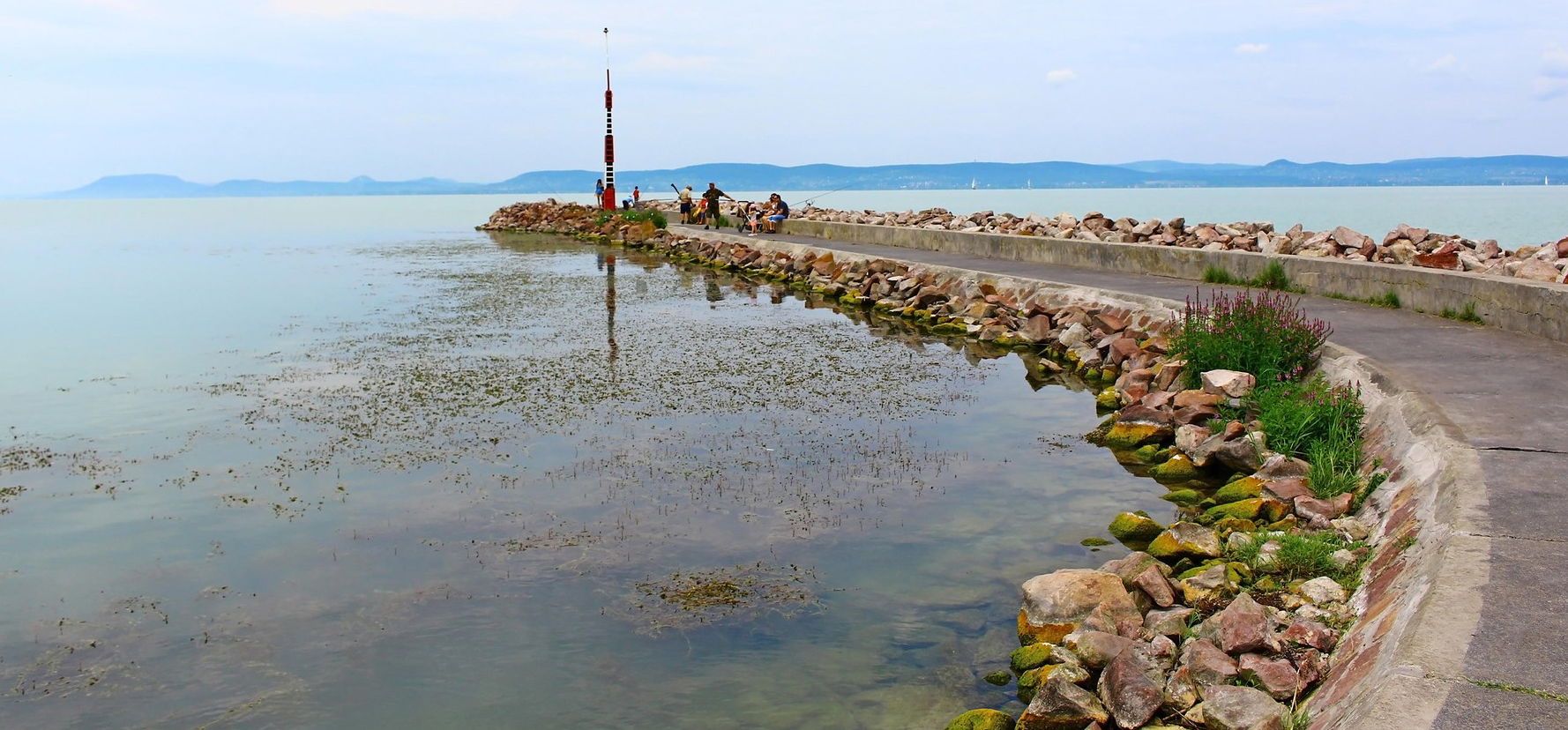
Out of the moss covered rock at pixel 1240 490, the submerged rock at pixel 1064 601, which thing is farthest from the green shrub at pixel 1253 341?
the submerged rock at pixel 1064 601

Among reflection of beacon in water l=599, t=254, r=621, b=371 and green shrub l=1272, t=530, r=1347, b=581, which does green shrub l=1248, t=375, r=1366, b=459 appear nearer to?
green shrub l=1272, t=530, r=1347, b=581

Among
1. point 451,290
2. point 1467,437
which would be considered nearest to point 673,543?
point 1467,437

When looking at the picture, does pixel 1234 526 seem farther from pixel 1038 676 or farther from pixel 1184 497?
pixel 1038 676

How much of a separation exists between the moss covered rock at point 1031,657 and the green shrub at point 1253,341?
17.3 feet

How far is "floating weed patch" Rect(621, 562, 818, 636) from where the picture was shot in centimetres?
634

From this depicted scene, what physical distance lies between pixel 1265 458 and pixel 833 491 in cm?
302

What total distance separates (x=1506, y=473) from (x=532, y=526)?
5.70 metres

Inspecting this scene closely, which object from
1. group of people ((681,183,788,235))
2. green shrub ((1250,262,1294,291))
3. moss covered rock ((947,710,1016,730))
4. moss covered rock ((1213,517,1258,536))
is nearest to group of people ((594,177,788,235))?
group of people ((681,183,788,235))

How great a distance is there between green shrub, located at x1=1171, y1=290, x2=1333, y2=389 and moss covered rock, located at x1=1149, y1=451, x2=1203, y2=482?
1374mm

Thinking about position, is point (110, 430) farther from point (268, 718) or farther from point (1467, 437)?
point (1467, 437)

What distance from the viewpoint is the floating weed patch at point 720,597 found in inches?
250

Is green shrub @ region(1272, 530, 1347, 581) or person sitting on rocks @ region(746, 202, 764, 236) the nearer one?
green shrub @ region(1272, 530, 1347, 581)

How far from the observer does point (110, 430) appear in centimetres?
1123

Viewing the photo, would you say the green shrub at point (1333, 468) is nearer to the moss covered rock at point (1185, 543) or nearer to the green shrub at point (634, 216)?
the moss covered rock at point (1185, 543)
